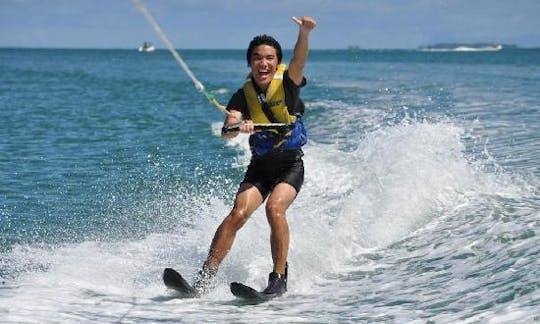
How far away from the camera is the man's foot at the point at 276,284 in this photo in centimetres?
586

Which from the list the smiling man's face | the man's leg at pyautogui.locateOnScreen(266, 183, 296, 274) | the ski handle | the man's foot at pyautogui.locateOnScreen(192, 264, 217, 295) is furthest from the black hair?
the man's foot at pyautogui.locateOnScreen(192, 264, 217, 295)

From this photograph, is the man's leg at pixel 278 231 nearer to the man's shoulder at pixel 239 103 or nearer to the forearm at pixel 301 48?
the man's shoulder at pixel 239 103

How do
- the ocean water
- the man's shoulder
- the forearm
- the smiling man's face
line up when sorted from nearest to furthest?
the ocean water
the forearm
the smiling man's face
the man's shoulder

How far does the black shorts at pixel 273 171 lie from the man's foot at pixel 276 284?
692mm

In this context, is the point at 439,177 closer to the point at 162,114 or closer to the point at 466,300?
the point at 466,300

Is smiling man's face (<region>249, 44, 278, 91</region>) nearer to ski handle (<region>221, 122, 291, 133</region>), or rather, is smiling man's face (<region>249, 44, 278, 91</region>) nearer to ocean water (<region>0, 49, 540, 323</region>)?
ski handle (<region>221, 122, 291, 133</region>)

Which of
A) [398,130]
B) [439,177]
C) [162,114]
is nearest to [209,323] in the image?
[439,177]

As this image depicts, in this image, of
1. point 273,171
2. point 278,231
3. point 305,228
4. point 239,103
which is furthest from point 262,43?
point 305,228

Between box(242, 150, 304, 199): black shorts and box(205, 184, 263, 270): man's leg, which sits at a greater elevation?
box(242, 150, 304, 199): black shorts

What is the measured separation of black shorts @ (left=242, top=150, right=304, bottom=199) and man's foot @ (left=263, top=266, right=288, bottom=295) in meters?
0.69

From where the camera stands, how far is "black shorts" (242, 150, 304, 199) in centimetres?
633

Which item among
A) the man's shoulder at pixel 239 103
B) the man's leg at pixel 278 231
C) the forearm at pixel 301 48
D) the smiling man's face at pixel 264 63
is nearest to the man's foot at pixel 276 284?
the man's leg at pixel 278 231

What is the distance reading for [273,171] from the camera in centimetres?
638

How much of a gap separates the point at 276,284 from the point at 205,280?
0.53m
